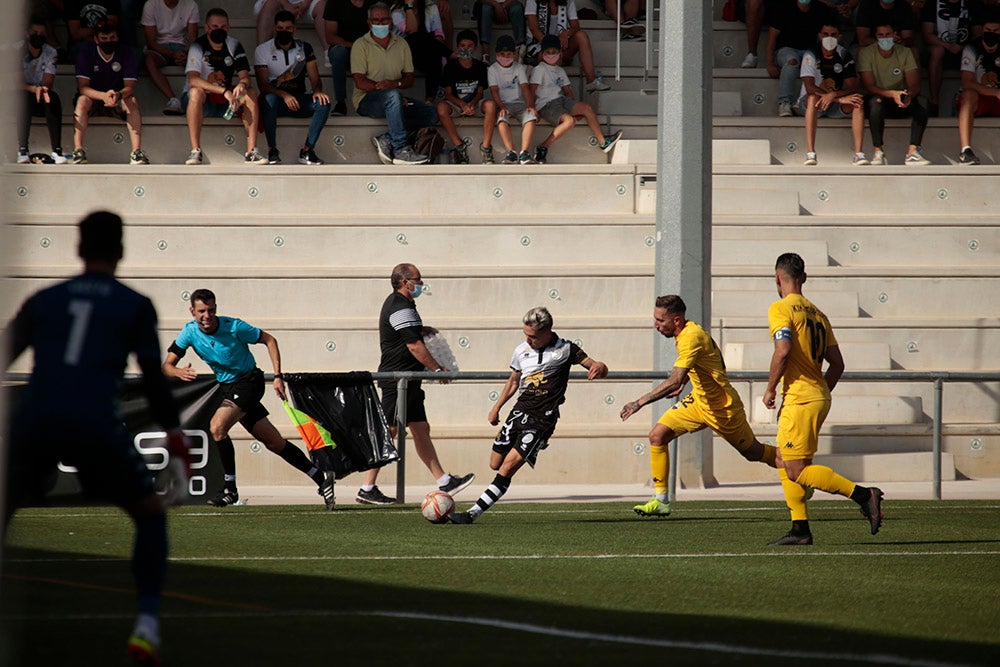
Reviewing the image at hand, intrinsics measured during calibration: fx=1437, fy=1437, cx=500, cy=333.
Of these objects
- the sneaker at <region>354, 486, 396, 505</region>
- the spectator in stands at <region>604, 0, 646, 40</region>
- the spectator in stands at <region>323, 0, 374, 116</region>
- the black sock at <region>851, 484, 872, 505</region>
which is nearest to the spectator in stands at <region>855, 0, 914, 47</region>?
the spectator in stands at <region>604, 0, 646, 40</region>

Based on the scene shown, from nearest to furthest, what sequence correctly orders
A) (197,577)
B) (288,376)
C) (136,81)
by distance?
(197,577) → (288,376) → (136,81)

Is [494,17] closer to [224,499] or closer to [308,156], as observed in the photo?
[308,156]

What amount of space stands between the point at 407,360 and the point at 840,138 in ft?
31.5

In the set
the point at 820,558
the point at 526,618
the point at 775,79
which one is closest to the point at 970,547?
the point at 820,558

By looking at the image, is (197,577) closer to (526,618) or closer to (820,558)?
(526,618)

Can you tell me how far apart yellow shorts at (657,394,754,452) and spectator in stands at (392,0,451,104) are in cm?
1033

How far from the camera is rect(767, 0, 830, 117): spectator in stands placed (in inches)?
856

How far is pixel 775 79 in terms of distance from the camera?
2256 cm

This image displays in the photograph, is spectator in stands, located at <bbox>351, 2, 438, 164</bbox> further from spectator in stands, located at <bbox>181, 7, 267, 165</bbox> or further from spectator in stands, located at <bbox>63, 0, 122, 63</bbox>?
spectator in stands, located at <bbox>63, 0, 122, 63</bbox>

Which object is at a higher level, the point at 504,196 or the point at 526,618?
the point at 504,196

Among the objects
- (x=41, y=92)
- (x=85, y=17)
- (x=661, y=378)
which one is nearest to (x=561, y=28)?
(x=85, y=17)

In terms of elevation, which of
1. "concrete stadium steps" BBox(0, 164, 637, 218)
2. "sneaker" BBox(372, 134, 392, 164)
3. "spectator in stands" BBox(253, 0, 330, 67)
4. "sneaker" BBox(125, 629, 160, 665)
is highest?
"spectator in stands" BBox(253, 0, 330, 67)

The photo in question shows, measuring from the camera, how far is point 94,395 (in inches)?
226

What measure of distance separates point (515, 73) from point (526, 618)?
1461 cm
